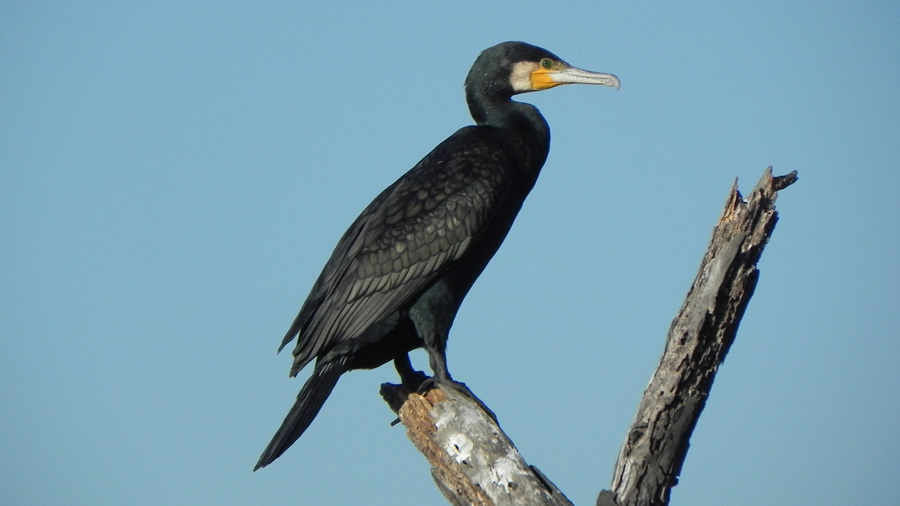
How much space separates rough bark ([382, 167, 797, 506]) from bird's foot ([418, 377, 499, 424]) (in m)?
0.76

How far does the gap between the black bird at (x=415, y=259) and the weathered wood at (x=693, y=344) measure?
131 cm

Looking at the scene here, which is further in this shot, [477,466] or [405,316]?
[405,316]

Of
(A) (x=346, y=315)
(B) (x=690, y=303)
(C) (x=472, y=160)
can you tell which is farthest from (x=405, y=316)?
(B) (x=690, y=303)

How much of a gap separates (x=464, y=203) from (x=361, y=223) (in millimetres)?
608

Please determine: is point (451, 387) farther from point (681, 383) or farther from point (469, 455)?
point (681, 383)

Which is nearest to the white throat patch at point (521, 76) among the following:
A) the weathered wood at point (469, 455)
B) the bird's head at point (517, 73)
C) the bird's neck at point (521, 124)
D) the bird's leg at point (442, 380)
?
the bird's head at point (517, 73)

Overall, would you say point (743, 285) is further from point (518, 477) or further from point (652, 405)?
point (518, 477)

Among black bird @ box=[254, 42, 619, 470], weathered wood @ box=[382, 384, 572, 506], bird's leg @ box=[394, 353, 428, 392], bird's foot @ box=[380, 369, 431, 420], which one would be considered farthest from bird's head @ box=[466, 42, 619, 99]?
weathered wood @ box=[382, 384, 572, 506]

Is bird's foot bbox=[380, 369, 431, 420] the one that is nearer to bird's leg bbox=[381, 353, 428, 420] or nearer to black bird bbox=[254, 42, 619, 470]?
bird's leg bbox=[381, 353, 428, 420]

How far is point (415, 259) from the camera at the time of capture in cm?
588

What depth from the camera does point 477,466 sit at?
4.48 meters

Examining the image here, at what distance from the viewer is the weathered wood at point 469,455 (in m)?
4.37

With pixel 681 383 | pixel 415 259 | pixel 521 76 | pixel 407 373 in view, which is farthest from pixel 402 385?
pixel 521 76

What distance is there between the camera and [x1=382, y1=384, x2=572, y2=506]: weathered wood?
4367 mm
